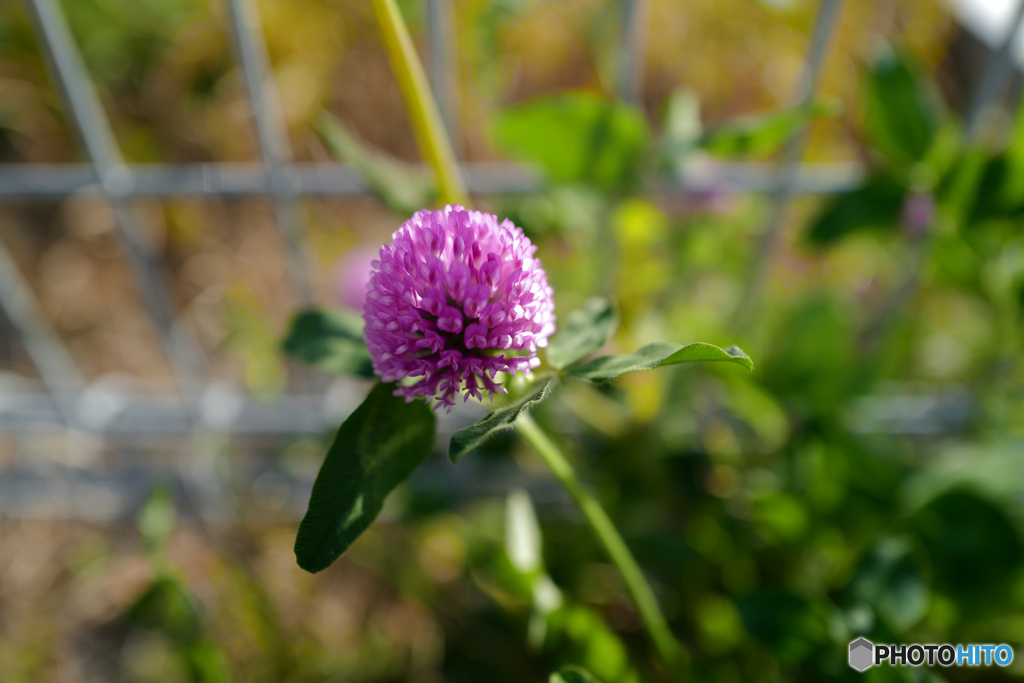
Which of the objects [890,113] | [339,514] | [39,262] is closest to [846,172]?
[890,113]

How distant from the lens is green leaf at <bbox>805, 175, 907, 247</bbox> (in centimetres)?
69

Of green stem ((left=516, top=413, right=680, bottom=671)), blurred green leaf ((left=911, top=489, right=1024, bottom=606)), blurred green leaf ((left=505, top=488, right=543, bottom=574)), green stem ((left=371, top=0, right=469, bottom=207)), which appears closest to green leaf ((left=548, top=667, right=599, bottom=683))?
green stem ((left=516, top=413, right=680, bottom=671))

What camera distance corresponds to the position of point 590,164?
623mm

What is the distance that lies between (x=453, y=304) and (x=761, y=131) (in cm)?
34

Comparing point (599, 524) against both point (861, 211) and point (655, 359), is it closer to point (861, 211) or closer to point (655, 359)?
point (655, 359)

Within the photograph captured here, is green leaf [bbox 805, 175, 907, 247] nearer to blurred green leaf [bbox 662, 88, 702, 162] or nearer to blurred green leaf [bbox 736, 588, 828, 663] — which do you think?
blurred green leaf [bbox 662, 88, 702, 162]

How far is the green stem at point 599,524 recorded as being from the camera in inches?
16.0

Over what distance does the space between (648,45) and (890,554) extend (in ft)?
5.57

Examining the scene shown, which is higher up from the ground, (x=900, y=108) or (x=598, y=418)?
(x=900, y=108)

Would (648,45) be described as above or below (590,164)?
above

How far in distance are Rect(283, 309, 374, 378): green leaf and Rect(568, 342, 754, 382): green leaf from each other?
161 mm

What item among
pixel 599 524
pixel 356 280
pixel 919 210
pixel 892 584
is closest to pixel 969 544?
pixel 892 584

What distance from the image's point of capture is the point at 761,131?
557mm

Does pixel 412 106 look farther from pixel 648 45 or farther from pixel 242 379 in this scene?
pixel 648 45
